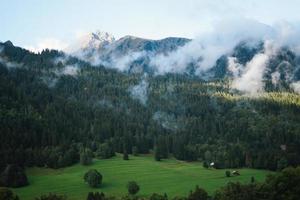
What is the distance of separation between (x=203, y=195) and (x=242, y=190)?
11.1m

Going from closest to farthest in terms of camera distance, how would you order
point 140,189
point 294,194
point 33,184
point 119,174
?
point 294,194 < point 140,189 < point 33,184 < point 119,174

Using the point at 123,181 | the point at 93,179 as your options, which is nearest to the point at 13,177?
the point at 93,179

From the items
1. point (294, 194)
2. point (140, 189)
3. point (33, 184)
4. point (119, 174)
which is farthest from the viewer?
point (119, 174)

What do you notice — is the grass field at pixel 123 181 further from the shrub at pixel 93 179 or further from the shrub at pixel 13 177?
the shrub at pixel 13 177

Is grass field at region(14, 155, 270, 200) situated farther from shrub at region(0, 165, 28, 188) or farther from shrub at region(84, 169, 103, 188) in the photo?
shrub at region(0, 165, 28, 188)

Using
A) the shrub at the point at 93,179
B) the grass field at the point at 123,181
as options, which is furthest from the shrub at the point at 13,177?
the shrub at the point at 93,179

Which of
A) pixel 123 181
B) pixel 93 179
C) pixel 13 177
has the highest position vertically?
pixel 93 179

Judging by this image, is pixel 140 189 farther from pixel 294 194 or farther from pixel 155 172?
pixel 294 194

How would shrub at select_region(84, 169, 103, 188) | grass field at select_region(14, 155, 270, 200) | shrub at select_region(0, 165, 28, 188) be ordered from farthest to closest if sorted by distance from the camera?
shrub at select_region(0, 165, 28, 188) < shrub at select_region(84, 169, 103, 188) < grass field at select_region(14, 155, 270, 200)

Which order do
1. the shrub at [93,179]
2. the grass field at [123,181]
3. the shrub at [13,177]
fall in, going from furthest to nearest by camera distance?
1. the shrub at [13,177]
2. the shrub at [93,179]
3. the grass field at [123,181]

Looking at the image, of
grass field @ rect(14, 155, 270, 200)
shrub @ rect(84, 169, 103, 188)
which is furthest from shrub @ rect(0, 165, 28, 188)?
shrub @ rect(84, 169, 103, 188)

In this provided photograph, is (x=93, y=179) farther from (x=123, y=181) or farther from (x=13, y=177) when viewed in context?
(x=13, y=177)

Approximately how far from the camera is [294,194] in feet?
437

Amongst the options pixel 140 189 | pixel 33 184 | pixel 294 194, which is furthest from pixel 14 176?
pixel 294 194
